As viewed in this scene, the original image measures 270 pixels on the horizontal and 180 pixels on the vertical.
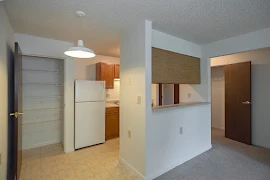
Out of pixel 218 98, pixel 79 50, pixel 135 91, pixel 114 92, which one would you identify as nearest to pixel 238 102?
pixel 218 98

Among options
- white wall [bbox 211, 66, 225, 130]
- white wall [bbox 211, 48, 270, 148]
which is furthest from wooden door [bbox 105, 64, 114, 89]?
white wall [bbox 211, 48, 270, 148]

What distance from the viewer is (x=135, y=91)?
2.34 m

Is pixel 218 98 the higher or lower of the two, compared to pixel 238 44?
lower

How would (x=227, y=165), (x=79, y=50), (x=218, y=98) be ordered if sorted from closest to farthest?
(x=79, y=50), (x=227, y=165), (x=218, y=98)

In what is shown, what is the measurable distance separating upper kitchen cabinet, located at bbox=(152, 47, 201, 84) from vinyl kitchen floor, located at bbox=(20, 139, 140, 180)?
157 cm

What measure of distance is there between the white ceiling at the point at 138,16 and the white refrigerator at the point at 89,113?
43.5 inches

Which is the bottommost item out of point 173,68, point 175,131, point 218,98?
point 175,131

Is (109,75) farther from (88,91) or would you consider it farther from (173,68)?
(173,68)

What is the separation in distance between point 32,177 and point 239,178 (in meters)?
3.03

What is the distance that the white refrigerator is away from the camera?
3.21m

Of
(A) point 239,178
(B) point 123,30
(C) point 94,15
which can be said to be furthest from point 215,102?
(C) point 94,15

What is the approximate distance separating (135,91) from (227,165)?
201 centimetres

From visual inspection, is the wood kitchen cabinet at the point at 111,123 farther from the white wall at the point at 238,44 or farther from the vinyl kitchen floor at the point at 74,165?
the white wall at the point at 238,44

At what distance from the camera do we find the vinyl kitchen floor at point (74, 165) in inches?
88.7
